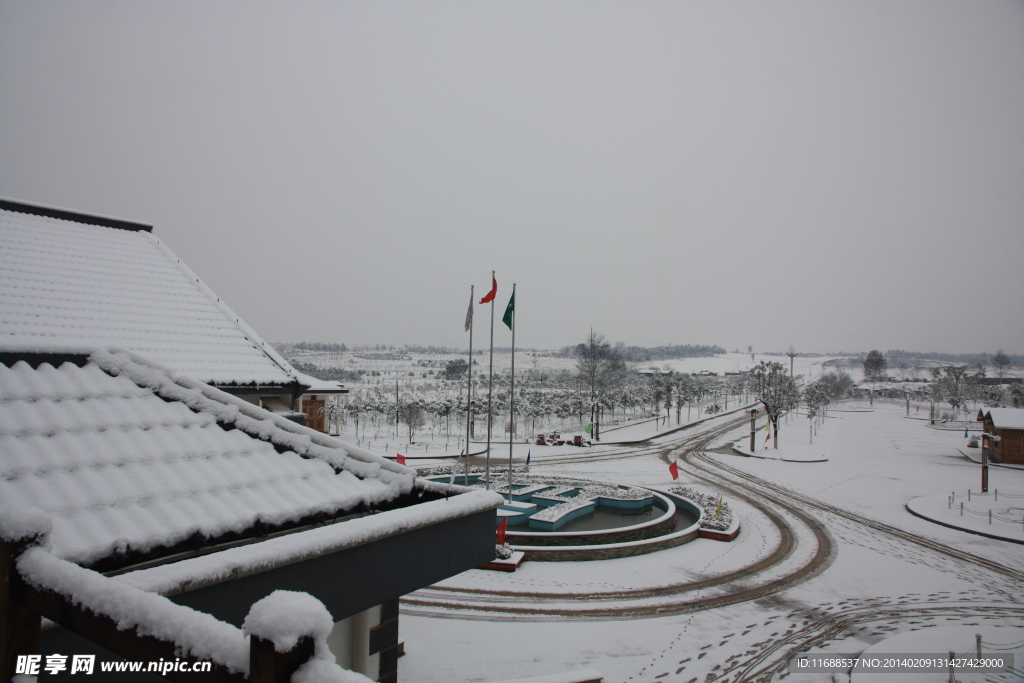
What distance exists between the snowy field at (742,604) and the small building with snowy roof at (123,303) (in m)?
5.68

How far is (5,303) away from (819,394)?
179 feet

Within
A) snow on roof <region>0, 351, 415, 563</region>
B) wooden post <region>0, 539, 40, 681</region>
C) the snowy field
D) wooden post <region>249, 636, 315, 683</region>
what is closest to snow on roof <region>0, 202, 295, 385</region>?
snow on roof <region>0, 351, 415, 563</region>

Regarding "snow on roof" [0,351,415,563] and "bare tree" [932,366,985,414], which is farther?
"bare tree" [932,366,985,414]

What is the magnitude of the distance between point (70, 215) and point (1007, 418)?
44329 millimetres

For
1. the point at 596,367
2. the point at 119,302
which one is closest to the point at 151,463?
the point at 119,302

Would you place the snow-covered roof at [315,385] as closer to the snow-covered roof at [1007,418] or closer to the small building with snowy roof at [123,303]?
the small building with snowy roof at [123,303]

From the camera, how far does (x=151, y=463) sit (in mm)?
3611

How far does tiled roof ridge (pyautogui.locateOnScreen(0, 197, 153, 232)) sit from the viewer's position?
1140cm

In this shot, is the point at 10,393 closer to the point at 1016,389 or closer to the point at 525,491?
the point at 525,491

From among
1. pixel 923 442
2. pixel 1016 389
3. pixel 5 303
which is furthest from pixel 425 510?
pixel 1016 389

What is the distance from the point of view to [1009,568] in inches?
591

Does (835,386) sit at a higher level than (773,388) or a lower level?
lower

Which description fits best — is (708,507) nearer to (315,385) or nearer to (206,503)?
(315,385)

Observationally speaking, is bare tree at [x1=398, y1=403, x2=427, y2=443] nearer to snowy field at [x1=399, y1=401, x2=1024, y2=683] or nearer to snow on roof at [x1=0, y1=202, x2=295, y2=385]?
snowy field at [x1=399, y1=401, x2=1024, y2=683]
